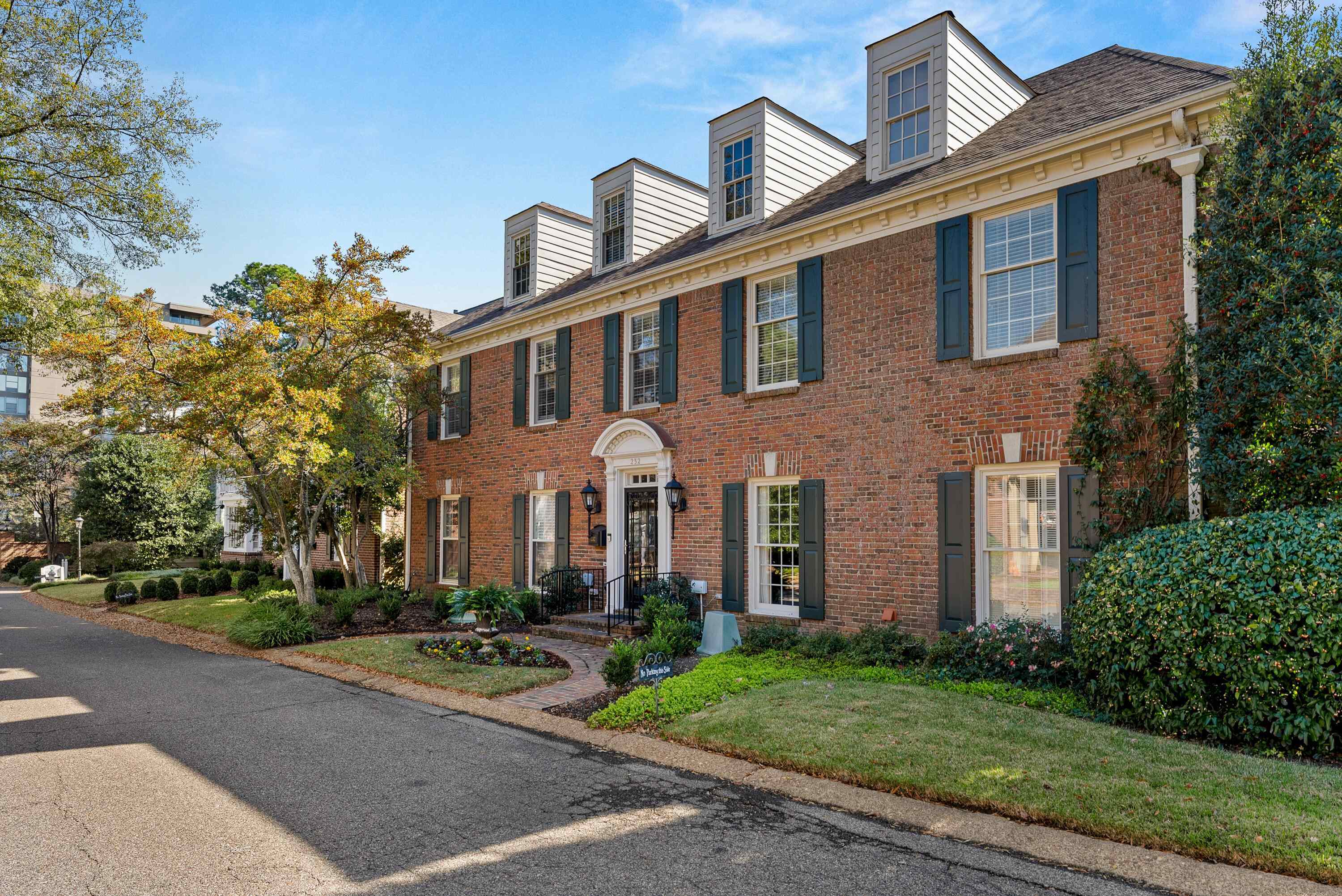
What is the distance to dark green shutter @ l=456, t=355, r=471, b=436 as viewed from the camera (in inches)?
699

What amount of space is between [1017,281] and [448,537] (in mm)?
13152

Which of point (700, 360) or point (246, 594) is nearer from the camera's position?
point (700, 360)

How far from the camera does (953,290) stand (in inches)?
387

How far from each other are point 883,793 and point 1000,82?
10487 mm

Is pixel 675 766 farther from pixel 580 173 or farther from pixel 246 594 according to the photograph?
pixel 246 594

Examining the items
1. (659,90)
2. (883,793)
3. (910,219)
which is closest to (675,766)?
(883,793)

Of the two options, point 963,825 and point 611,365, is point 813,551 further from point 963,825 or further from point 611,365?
point 963,825

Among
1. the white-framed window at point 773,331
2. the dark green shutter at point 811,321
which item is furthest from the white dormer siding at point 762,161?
the dark green shutter at point 811,321

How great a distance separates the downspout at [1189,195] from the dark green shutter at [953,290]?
87.8 inches

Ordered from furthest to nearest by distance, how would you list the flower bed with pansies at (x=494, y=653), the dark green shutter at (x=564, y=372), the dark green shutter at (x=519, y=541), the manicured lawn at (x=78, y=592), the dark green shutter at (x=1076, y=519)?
1. the manicured lawn at (x=78, y=592)
2. the dark green shutter at (x=519, y=541)
3. the dark green shutter at (x=564, y=372)
4. the flower bed with pansies at (x=494, y=653)
5. the dark green shutter at (x=1076, y=519)

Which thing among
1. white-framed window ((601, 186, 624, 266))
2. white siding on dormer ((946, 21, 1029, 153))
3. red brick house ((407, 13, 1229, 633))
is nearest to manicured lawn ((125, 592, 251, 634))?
red brick house ((407, 13, 1229, 633))

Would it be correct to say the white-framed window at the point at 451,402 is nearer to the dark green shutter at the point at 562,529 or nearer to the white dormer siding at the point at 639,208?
the dark green shutter at the point at 562,529

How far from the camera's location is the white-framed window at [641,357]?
13.9 meters

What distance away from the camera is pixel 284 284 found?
46.2 feet
